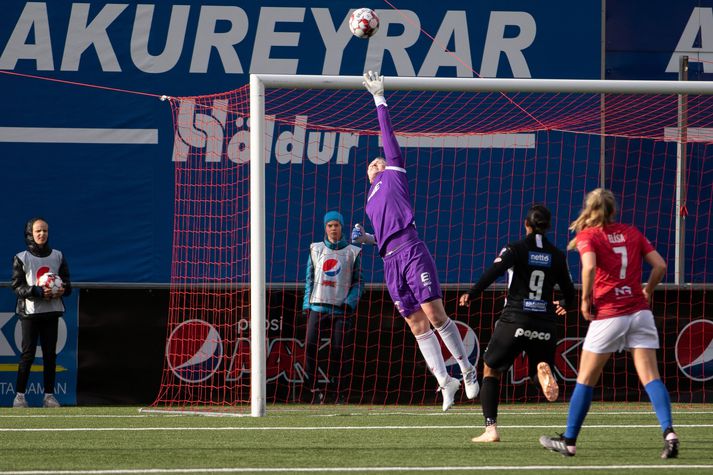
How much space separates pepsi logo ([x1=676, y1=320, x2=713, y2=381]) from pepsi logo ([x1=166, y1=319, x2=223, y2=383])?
506cm

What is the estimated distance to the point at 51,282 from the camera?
11.9 metres

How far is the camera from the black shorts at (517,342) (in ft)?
26.4

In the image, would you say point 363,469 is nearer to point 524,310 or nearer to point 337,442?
point 337,442

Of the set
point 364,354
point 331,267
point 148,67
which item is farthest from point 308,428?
point 148,67

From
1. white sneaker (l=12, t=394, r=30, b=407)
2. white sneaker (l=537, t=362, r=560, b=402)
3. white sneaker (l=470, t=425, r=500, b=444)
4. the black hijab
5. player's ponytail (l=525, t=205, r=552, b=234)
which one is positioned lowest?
white sneaker (l=12, t=394, r=30, b=407)

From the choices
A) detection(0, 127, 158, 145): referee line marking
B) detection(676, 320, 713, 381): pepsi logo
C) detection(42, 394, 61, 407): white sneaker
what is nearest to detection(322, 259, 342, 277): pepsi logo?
detection(42, 394, 61, 407): white sneaker

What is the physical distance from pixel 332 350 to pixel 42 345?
10.1ft

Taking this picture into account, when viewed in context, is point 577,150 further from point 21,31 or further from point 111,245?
point 21,31

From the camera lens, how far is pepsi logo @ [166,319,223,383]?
12406 millimetres

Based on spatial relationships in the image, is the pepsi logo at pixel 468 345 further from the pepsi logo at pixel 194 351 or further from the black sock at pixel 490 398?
the black sock at pixel 490 398

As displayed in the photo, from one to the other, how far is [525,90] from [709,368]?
13.5ft

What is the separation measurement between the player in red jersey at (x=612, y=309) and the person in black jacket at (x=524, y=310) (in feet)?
3.41

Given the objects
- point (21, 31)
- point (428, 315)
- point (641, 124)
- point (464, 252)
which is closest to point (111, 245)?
point (21, 31)

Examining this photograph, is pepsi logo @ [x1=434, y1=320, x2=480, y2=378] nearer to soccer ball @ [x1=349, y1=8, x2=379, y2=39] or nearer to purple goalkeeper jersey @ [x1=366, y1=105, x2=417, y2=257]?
purple goalkeeper jersey @ [x1=366, y1=105, x2=417, y2=257]
